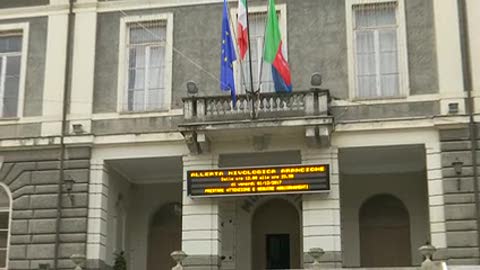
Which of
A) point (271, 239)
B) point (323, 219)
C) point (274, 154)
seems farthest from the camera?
point (271, 239)

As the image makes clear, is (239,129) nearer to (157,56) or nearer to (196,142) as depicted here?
(196,142)

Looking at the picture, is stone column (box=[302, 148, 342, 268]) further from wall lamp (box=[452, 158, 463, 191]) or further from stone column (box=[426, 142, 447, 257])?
wall lamp (box=[452, 158, 463, 191])

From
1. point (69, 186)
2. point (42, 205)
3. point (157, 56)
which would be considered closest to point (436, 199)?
point (157, 56)

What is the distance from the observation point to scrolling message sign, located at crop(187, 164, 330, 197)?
21.6m

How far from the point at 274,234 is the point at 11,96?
917cm

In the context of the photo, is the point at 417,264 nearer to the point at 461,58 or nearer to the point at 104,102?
the point at 461,58

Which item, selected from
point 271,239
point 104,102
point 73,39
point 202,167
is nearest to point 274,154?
point 202,167

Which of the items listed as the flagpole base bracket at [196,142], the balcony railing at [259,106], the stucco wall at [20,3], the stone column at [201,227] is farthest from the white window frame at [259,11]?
the stucco wall at [20,3]

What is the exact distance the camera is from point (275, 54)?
69.2ft

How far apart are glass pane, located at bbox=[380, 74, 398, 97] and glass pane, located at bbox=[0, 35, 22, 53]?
11027 mm

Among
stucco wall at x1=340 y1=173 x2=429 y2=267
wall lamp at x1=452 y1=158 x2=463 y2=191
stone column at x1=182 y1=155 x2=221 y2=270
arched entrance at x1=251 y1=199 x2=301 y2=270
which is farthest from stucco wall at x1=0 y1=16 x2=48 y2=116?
wall lamp at x1=452 y1=158 x2=463 y2=191

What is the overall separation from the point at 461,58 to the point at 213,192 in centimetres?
766

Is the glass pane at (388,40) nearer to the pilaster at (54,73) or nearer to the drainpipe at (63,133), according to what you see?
the drainpipe at (63,133)

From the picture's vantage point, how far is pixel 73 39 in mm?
24016
